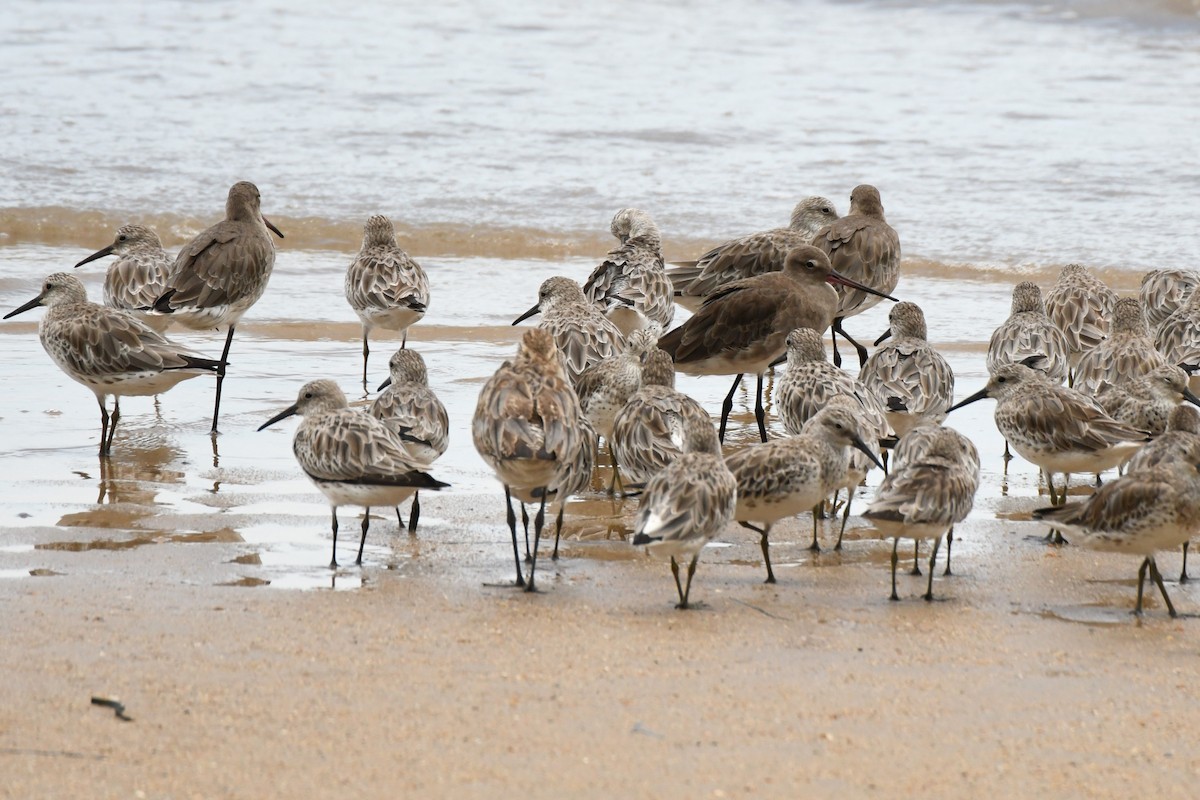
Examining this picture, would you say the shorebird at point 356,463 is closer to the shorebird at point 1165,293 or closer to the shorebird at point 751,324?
the shorebird at point 751,324

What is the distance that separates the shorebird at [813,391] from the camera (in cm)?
757

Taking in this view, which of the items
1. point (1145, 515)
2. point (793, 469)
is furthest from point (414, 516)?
point (1145, 515)

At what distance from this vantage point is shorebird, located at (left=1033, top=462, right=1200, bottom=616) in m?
6.05

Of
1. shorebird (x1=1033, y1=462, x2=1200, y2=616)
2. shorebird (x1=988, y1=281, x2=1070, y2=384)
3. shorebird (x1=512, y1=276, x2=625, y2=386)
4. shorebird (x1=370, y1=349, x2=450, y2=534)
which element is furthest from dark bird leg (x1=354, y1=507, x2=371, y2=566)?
shorebird (x1=988, y1=281, x2=1070, y2=384)

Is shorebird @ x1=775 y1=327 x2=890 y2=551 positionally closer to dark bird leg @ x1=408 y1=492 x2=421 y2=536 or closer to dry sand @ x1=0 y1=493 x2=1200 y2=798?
dry sand @ x1=0 y1=493 x2=1200 y2=798

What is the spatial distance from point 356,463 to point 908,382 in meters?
3.28

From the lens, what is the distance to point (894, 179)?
682 inches

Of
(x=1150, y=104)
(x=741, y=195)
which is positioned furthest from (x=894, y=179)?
(x=1150, y=104)

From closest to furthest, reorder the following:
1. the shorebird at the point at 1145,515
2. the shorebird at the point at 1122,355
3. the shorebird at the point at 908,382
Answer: the shorebird at the point at 1145,515, the shorebird at the point at 908,382, the shorebird at the point at 1122,355

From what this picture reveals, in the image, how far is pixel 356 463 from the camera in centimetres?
650

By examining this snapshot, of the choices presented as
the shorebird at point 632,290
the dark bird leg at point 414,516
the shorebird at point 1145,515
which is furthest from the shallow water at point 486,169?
the shorebird at point 1145,515

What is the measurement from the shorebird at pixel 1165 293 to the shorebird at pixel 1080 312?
0.45m

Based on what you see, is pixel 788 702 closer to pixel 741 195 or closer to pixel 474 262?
pixel 474 262

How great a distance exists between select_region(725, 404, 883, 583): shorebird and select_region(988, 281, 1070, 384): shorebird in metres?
2.57
